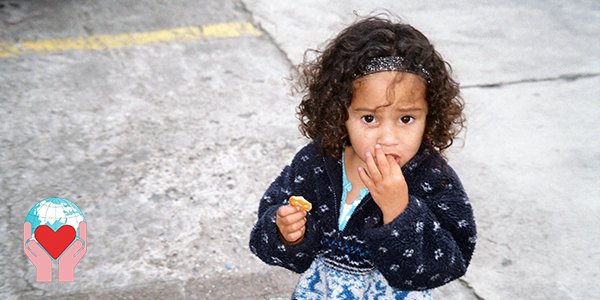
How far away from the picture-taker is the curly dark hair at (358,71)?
6.41 feet

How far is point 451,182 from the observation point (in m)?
1.99

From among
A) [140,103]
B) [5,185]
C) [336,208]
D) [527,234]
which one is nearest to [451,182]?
[336,208]

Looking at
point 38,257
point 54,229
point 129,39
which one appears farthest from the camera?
point 129,39

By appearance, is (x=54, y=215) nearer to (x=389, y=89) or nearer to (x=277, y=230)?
(x=277, y=230)

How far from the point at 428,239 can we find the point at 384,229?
12 centimetres

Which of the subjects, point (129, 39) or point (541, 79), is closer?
point (541, 79)

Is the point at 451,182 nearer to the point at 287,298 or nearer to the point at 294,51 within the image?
the point at 287,298

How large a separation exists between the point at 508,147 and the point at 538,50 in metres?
1.17

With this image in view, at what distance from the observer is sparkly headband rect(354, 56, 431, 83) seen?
192cm

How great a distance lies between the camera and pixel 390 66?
192 centimetres

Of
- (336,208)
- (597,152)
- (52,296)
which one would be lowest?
(52,296)

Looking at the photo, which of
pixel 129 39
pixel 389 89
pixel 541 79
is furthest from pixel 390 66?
pixel 129 39

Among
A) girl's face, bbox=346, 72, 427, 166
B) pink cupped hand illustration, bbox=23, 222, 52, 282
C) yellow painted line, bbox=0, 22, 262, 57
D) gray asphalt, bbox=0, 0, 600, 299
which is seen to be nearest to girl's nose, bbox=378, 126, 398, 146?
girl's face, bbox=346, 72, 427, 166

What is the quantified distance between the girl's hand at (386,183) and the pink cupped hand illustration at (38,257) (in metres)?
1.16
